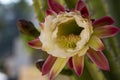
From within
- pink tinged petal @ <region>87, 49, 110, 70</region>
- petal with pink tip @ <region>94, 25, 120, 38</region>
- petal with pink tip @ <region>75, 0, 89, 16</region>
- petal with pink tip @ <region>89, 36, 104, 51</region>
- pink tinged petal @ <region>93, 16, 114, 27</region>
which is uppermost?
petal with pink tip @ <region>75, 0, 89, 16</region>

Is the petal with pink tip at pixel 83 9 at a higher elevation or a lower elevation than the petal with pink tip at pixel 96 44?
higher

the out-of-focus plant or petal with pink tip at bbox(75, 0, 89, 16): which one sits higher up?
petal with pink tip at bbox(75, 0, 89, 16)

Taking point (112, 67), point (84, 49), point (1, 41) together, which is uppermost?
point (84, 49)

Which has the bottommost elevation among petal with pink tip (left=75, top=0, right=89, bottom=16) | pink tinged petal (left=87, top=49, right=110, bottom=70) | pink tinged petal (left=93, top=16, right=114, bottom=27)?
pink tinged petal (left=87, top=49, right=110, bottom=70)

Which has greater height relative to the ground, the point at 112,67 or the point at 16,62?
the point at 112,67

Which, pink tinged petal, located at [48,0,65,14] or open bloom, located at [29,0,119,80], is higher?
pink tinged petal, located at [48,0,65,14]

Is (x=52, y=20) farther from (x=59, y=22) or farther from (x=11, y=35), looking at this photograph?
(x=11, y=35)

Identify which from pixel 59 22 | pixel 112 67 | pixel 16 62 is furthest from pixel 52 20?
pixel 16 62
